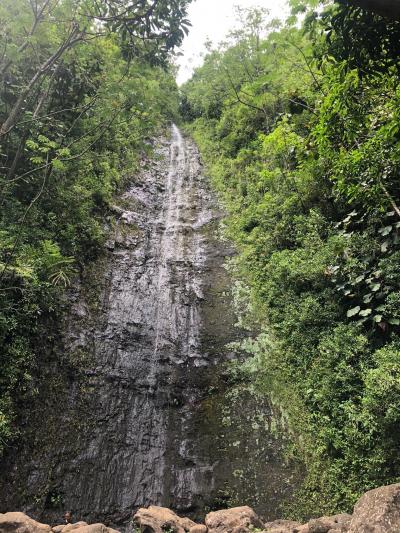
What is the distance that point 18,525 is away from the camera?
3.88 m

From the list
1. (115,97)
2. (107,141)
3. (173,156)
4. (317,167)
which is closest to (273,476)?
(317,167)

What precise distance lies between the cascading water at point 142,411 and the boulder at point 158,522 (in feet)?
3.50

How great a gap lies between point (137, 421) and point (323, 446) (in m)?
3.20

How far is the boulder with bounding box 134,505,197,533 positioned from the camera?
419cm

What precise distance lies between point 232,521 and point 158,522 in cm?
87

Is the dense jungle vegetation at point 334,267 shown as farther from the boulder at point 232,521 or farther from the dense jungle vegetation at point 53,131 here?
the dense jungle vegetation at point 53,131

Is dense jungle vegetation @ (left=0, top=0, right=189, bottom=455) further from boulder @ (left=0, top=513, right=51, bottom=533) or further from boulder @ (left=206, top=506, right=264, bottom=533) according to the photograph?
boulder @ (left=206, top=506, right=264, bottom=533)

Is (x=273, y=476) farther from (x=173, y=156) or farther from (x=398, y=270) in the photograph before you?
(x=173, y=156)

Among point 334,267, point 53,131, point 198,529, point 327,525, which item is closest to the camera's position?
point 327,525

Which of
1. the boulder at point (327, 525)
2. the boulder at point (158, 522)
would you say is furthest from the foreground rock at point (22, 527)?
the boulder at point (327, 525)

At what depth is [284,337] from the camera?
25.8ft

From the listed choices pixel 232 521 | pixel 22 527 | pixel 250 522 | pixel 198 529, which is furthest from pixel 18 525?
pixel 250 522

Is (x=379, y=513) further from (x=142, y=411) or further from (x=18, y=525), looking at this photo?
(x=142, y=411)

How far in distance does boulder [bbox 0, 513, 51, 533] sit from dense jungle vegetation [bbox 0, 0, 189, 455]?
1.60 metres
